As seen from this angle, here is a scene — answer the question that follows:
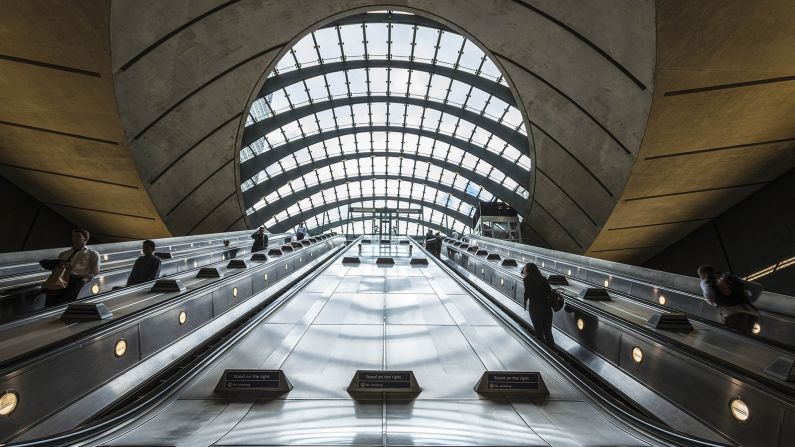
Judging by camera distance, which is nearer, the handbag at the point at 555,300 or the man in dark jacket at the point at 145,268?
the handbag at the point at 555,300

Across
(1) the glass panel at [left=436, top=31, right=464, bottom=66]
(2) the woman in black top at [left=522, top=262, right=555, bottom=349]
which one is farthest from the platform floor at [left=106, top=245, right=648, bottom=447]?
(1) the glass panel at [left=436, top=31, right=464, bottom=66]

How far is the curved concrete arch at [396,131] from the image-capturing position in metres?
28.9

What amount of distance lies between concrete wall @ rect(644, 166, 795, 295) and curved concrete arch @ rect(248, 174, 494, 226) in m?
24.0

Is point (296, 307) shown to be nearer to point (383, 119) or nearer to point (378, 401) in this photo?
point (378, 401)

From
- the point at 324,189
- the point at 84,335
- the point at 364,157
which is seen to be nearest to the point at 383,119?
the point at 364,157

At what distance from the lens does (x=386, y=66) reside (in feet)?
87.3

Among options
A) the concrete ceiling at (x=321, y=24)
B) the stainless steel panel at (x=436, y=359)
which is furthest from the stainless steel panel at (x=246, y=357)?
the concrete ceiling at (x=321, y=24)

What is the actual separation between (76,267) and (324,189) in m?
36.4

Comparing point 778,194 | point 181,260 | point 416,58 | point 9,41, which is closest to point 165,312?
point 181,260

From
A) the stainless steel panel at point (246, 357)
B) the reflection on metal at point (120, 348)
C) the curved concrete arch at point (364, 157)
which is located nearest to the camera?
the stainless steel panel at point (246, 357)

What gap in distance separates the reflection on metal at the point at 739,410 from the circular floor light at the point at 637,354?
3.90 ft

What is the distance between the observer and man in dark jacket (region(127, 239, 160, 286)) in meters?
6.29

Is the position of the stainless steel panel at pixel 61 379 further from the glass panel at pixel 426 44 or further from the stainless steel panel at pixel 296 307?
the glass panel at pixel 426 44

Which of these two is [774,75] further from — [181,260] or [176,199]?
→ [176,199]
